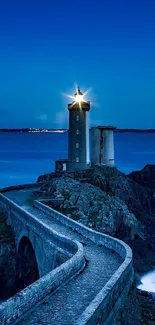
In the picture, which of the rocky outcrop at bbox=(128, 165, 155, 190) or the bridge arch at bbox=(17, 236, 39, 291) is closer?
the bridge arch at bbox=(17, 236, 39, 291)

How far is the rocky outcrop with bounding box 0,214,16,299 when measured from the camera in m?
25.1

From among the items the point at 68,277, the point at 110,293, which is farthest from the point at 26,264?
the point at 110,293

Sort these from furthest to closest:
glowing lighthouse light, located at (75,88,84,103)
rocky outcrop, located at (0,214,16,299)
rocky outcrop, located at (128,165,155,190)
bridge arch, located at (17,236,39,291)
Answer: rocky outcrop, located at (128,165,155,190)
glowing lighthouse light, located at (75,88,84,103)
rocky outcrop, located at (0,214,16,299)
bridge arch, located at (17,236,39,291)

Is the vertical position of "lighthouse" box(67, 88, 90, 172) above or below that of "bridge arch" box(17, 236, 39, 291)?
above

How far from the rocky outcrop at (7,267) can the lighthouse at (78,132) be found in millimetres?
19009

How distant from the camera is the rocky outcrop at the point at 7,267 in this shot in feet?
82.3

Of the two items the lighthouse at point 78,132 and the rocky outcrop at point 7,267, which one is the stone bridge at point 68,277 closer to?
the rocky outcrop at point 7,267

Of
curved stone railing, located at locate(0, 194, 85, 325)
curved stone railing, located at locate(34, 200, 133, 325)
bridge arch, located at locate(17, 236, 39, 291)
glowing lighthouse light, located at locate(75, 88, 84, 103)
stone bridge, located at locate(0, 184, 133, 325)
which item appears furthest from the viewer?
glowing lighthouse light, located at locate(75, 88, 84, 103)

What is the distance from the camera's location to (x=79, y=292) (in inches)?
503

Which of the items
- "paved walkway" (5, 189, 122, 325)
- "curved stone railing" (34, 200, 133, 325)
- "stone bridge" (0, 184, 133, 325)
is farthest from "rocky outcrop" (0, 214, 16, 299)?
"curved stone railing" (34, 200, 133, 325)

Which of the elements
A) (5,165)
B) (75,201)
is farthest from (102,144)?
(5,165)

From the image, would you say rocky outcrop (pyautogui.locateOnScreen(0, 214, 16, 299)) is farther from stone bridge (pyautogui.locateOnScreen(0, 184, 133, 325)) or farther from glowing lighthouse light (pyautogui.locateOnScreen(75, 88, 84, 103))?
glowing lighthouse light (pyautogui.locateOnScreen(75, 88, 84, 103))

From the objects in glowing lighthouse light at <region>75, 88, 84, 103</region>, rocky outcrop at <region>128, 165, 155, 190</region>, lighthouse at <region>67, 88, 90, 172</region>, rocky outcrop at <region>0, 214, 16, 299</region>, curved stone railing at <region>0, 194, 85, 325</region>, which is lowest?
rocky outcrop at <region>0, 214, 16, 299</region>

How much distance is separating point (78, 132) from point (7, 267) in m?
22.2
